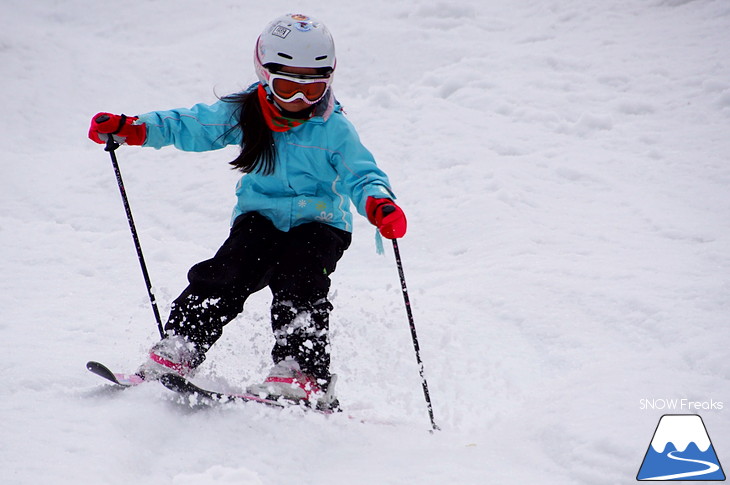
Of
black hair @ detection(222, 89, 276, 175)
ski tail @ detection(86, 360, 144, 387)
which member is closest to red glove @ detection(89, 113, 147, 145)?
black hair @ detection(222, 89, 276, 175)

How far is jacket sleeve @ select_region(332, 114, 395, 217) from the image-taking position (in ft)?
10.8

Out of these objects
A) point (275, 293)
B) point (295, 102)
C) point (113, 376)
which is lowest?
point (113, 376)

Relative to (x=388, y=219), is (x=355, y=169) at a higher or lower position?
higher

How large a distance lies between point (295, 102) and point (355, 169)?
46 centimetres

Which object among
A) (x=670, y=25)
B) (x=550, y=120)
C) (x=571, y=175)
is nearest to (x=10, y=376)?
(x=571, y=175)

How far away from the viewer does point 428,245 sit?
18.7 feet

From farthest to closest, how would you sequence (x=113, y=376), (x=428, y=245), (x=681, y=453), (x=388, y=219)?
(x=428, y=245), (x=388, y=219), (x=113, y=376), (x=681, y=453)

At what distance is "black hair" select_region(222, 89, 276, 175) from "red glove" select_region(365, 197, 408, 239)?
682mm

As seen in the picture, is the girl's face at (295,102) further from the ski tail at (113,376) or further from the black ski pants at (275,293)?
the ski tail at (113,376)

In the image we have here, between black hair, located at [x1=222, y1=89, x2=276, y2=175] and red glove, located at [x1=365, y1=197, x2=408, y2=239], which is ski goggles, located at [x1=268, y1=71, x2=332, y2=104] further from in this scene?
red glove, located at [x1=365, y1=197, x2=408, y2=239]

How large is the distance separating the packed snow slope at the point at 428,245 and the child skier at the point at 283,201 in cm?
34

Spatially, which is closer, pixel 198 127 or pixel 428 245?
pixel 198 127

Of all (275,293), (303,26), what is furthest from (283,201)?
(303,26)

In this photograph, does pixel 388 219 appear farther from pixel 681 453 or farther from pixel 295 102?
pixel 681 453
